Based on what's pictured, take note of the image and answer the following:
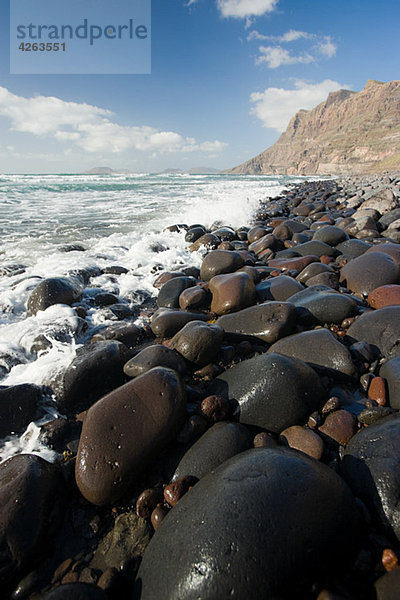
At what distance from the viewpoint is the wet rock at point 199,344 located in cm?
275

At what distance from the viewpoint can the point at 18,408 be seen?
2.38 metres

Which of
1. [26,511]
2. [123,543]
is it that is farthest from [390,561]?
[26,511]

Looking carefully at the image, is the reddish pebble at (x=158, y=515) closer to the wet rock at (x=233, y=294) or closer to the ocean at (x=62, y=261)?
the ocean at (x=62, y=261)

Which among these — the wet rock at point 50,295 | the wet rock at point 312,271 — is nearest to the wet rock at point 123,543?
the wet rock at point 50,295

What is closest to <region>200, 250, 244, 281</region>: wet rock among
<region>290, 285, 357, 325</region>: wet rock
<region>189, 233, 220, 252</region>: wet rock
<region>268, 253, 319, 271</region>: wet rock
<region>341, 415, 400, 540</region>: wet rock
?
<region>268, 253, 319, 271</region>: wet rock

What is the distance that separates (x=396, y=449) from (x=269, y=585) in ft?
3.18

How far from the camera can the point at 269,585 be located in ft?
3.65

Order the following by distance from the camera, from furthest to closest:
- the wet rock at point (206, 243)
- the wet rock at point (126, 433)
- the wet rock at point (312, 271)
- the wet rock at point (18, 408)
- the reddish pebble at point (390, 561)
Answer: the wet rock at point (206, 243), the wet rock at point (312, 271), the wet rock at point (18, 408), the wet rock at point (126, 433), the reddish pebble at point (390, 561)

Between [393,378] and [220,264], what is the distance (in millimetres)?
3237

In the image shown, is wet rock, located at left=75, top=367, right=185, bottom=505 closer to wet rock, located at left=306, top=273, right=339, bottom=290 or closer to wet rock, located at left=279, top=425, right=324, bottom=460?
wet rock, located at left=279, top=425, right=324, bottom=460

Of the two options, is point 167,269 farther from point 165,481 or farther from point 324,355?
point 165,481

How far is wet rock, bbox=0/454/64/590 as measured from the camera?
142 centimetres

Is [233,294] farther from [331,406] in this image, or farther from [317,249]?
[317,249]

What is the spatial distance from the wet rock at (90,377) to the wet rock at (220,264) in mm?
2579
